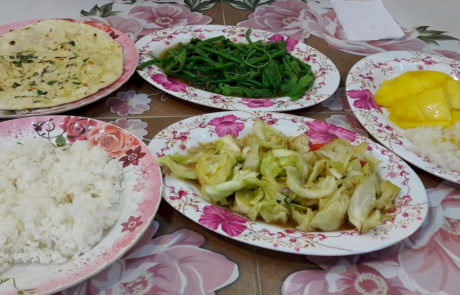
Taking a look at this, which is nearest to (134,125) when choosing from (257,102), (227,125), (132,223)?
(227,125)

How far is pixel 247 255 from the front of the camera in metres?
1.15

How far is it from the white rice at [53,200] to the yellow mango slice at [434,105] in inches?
44.6

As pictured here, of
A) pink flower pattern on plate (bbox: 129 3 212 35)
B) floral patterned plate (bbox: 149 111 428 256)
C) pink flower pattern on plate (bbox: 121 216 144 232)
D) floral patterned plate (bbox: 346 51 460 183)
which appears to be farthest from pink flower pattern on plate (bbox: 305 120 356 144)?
pink flower pattern on plate (bbox: 129 3 212 35)

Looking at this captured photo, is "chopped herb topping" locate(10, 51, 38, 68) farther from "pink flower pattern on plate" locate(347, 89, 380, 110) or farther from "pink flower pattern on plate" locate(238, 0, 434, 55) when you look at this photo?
"pink flower pattern on plate" locate(347, 89, 380, 110)

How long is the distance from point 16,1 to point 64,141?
4.81ft

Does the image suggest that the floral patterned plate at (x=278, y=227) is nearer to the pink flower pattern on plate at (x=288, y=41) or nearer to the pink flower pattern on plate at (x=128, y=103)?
the pink flower pattern on plate at (x=128, y=103)

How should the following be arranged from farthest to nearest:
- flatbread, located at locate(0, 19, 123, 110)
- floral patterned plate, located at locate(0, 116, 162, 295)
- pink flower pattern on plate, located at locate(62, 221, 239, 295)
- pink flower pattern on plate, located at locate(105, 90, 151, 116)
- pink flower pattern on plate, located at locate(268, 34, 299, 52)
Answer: pink flower pattern on plate, located at locate(268, 34, 299, 52) < pink flower pattern on plate, located at locate(105, 90, 151, 116) < flatbread, located at locate(0, 19, 123, 110) < pink flower pattern on plate, located at locate(62, 221, 239, 295) < floral patterned plate, located at locate(0, 116, 162, 295)

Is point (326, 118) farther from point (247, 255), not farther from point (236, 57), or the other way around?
point (247, 255)

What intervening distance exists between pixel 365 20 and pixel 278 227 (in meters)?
1.77

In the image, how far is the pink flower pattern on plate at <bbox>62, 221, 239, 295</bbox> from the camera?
41.4 inches

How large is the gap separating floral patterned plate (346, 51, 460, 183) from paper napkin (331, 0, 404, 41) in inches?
12.8

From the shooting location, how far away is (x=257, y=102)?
1643 mm

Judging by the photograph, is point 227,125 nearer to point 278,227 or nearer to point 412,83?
point 278,227

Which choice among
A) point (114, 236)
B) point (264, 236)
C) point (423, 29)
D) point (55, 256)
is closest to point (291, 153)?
point (264, 236)
